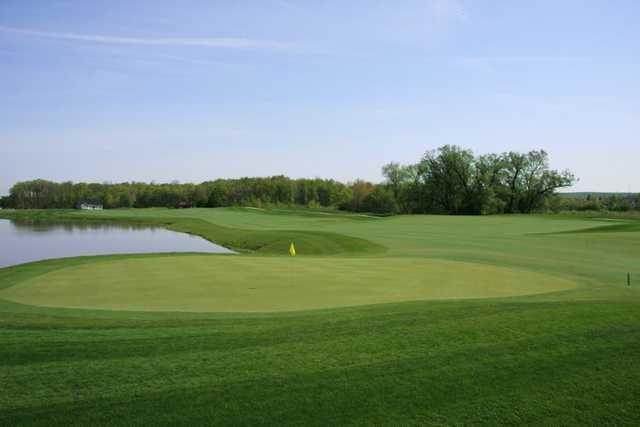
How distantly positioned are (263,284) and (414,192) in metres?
74.4

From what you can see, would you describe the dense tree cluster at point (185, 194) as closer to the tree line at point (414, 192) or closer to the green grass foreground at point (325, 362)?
the tree line at point (414, 192)

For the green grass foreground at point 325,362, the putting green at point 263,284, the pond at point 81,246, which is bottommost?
the pond at point 81,246


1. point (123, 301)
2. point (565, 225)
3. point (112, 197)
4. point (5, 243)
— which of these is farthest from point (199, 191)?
point (123, 301)

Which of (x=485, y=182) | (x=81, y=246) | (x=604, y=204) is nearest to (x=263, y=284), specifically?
(x=81, y=246)

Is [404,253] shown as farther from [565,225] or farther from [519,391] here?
[565,225]

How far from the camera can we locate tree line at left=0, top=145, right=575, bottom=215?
75750 mm

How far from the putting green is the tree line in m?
61.5

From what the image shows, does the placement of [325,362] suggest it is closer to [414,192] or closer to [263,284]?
[263,284]

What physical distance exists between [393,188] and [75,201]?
297 ft

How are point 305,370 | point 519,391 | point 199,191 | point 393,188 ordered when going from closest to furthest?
point 519,391, point 305,370, point 393,188, point 199,191

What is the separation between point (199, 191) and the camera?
439ft

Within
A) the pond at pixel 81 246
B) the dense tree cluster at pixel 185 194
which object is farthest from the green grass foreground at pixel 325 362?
the dense tree cluster at pixel 185 194

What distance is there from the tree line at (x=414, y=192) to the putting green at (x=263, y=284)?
61.5 metres

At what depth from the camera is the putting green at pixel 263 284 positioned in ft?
38.0
